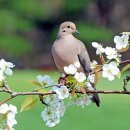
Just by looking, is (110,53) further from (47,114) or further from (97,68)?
(47,114)

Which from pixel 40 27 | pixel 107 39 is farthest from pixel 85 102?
pixel 40 27

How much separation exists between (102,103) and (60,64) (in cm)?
603

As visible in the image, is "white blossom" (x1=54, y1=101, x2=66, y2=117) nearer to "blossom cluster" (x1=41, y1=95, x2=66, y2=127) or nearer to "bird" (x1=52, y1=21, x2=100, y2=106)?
"blossom cluster" (x1=41, y1=95, x2=66, y2=127)

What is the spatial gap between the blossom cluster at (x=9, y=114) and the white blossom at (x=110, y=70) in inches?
11.8

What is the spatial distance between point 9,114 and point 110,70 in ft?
1.12

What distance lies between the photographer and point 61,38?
13.4 feet

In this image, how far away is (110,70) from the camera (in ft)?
7.43

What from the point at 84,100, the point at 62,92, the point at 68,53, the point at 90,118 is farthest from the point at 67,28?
the point at 90,118

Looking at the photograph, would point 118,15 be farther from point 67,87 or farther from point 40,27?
point 67,87

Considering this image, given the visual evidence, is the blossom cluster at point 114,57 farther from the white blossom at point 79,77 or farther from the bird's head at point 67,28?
the bird's head at point 67,28

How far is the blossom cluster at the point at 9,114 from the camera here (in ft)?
7.43

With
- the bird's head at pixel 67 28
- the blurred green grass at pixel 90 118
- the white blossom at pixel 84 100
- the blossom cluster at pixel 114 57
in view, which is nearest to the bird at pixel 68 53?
the bird's head at pixel 67 28

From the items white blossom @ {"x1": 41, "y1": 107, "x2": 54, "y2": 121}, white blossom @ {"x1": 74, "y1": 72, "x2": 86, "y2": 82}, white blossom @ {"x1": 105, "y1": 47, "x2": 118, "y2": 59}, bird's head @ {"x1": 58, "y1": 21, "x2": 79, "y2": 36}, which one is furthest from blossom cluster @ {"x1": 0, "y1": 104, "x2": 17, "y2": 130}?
bird's head @ {"x1": 58, "y1": 21, "x2": 79, "y2": 36}

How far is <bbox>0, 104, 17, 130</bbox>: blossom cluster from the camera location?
2.26m
